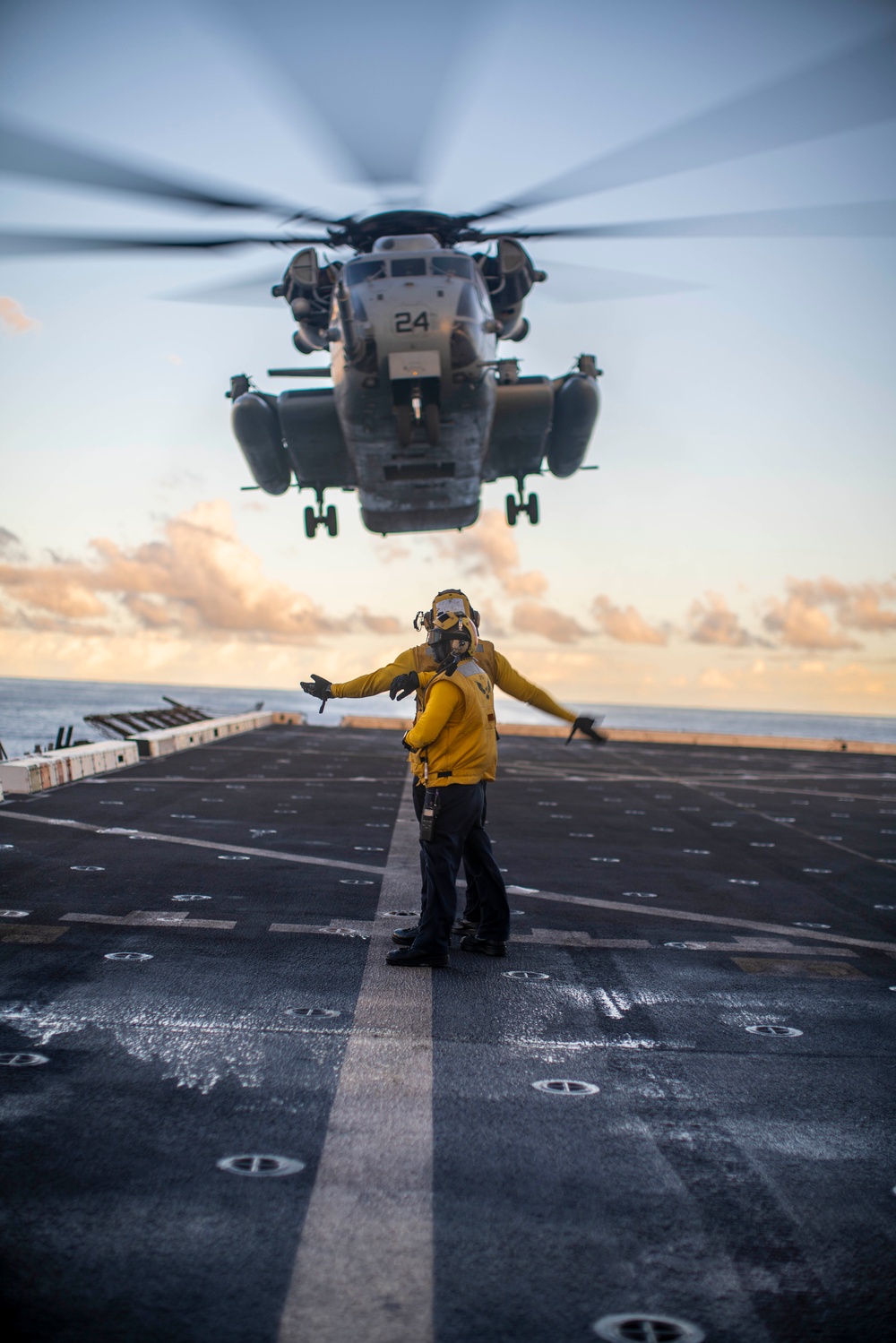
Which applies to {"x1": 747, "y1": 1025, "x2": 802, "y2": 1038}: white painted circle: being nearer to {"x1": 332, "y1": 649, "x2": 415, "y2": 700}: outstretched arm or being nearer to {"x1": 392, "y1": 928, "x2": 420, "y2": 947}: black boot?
{"x1": 392, "y1": 928, "x2": 420, "y2": 947}: black boot

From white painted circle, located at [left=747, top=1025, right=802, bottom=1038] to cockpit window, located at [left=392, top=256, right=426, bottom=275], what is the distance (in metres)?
14.0

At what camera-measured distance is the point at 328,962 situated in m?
5.77

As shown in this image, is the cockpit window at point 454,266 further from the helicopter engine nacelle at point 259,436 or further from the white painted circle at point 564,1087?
the white painted circle at point 564,1087

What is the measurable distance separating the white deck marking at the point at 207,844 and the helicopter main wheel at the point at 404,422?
8707 mm

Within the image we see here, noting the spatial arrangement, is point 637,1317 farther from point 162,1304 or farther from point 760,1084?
point 760,1084

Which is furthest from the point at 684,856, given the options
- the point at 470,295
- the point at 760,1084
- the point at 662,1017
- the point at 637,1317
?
the point at 470,295

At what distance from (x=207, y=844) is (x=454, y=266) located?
11.0 metres

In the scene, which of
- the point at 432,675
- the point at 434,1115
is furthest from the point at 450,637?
the point at 434,1115

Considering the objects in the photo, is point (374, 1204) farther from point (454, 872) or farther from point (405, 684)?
point (405, 684)

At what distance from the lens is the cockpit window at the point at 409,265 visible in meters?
15.8

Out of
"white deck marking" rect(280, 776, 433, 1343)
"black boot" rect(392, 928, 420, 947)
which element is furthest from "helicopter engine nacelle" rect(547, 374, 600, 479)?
"white deck marking" rect(280, 776, 433, 1343)

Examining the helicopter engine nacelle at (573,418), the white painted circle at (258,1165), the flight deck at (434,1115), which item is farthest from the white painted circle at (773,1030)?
the helicopter engine nacelle at (573,418)

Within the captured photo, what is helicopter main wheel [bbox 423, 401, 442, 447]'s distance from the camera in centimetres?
1596

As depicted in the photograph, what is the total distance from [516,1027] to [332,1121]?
1.43m
